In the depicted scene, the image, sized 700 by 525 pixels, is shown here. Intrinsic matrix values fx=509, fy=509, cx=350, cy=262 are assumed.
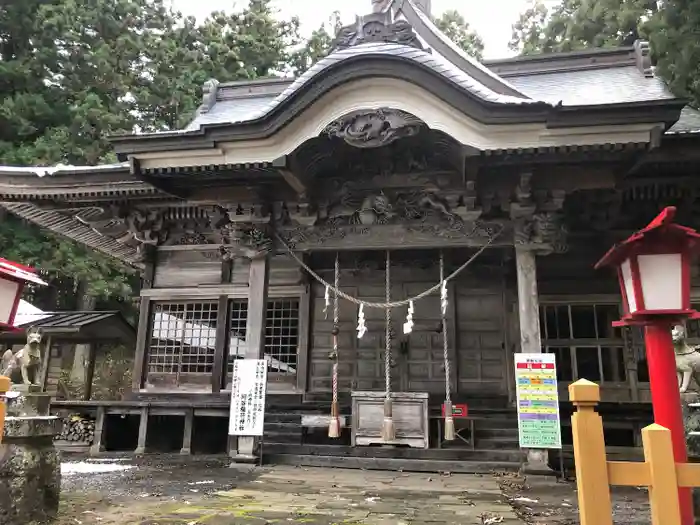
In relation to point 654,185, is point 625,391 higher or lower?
lower

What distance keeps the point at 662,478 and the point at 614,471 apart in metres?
0.20

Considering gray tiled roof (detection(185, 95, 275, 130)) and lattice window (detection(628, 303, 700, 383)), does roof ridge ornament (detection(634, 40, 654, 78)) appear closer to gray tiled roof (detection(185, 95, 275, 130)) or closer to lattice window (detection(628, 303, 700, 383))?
lattice window (detection(628, 303, 700, 383))

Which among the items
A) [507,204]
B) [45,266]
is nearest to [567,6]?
[507,204]

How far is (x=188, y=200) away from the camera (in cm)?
Answer: 831

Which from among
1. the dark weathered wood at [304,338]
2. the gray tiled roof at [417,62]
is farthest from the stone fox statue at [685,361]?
the dark weathered wood at [304,338]

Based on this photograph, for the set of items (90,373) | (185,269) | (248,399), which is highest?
(185,269)

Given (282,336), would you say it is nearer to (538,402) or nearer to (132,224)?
(132,224)

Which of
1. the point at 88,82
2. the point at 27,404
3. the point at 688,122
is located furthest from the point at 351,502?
the point at 88,82

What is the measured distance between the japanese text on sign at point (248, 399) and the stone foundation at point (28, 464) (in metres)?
3.18

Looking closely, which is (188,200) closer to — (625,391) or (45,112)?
(625,391)

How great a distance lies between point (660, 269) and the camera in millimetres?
3236

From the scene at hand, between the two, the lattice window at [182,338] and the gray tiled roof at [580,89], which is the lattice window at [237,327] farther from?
the gray tiled roof at [580,89]

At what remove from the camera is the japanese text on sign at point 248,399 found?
7.53 meters

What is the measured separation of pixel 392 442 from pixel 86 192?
21.8 feet
